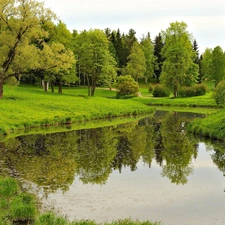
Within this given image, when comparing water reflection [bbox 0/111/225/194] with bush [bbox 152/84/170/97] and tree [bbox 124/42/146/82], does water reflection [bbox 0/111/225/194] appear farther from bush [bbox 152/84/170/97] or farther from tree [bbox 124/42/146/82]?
tree [bbox 124/42/146/82]

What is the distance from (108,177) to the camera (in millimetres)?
18219

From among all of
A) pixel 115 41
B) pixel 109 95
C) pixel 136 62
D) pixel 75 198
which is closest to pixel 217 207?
pixel 75 198

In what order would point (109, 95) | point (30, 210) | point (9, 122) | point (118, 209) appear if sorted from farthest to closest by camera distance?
point (109, 95) → point (9, 122) → point (118, 209) → point (30, 210)

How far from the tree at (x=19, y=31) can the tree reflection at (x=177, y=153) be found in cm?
2071

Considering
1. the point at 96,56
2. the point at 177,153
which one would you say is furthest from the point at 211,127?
the point at 96,56

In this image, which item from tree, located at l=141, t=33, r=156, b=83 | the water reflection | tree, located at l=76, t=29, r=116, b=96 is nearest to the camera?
the water reflection

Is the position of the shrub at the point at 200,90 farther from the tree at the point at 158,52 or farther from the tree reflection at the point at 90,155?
the tree reflection at the point at 90,155

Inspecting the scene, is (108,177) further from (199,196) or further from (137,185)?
(199,196)

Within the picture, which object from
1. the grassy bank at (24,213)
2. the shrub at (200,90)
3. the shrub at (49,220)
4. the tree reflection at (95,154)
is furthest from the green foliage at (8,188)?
the shrub at (200,90)

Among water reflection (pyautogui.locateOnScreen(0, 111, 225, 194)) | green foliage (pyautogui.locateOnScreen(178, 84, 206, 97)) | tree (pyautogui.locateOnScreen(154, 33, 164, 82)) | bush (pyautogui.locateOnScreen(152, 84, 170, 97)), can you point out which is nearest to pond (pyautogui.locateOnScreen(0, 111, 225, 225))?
water reflection (pyautogui.locateOnScreen(0, 111, 225, 194))

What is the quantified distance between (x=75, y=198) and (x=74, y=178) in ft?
10.5

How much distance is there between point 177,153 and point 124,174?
693 cm

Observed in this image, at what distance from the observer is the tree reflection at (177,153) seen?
1909cm

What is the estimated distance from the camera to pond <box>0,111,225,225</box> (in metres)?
13.5
